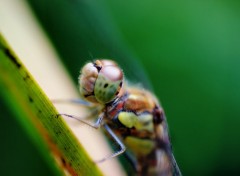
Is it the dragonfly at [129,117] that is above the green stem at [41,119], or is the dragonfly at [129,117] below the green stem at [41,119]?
below

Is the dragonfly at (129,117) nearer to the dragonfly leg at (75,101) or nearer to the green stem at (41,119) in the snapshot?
the dragonfly leg at (75,101)

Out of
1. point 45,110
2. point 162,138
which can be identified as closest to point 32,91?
point 45,110

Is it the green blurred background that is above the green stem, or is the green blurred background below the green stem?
below

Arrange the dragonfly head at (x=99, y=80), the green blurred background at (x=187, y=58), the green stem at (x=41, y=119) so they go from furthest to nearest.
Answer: the green blurred background at (x=187, y=58)
the dragonfly head at (x=99, y=80)
the green stem at (x=41, y=119)

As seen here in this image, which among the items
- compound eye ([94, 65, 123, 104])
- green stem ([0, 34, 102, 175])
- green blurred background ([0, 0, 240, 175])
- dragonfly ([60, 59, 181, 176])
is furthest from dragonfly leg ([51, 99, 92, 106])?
green blurred background ([0, 0, 240, 175])

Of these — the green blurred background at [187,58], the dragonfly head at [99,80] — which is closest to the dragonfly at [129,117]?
the dragonfly head at [99,80]

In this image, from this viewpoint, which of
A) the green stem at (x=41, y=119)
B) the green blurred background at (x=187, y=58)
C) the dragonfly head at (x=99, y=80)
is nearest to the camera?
the green stem at (x=41, y=119)

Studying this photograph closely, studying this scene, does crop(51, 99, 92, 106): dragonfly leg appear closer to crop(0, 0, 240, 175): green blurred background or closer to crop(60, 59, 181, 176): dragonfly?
crop(60, 59, 181, 176): dragonfly

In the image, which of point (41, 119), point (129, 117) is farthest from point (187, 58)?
point (41, 119)
